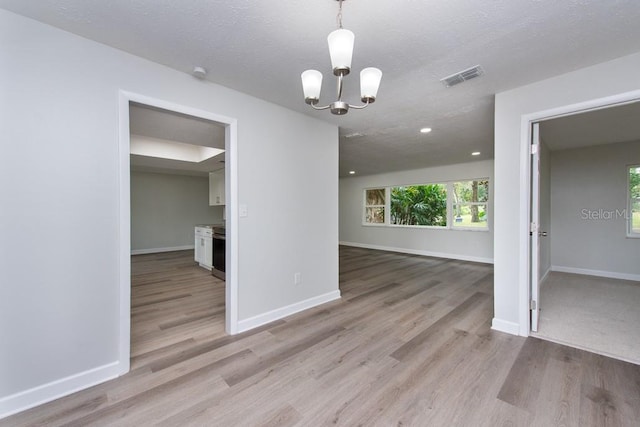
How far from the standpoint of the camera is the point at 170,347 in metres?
2.41

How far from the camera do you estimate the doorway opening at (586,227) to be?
271cm

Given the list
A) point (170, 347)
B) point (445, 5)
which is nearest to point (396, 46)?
point (445, 5)

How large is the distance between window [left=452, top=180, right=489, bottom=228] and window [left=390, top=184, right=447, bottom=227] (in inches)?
11.6

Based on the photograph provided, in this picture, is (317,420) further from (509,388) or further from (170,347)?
(170,347)

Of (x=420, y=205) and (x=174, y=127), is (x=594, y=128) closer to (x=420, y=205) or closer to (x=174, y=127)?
(x=420, y=205)

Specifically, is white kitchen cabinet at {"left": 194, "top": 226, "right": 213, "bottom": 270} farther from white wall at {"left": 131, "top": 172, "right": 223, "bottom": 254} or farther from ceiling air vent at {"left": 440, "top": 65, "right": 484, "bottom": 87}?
ceiling air vent at {"left": 440, "top": 65, "right": 484, "bottom": 87}

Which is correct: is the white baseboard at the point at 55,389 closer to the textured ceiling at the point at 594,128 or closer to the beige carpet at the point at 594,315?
the beige carpet at the point at 594,315

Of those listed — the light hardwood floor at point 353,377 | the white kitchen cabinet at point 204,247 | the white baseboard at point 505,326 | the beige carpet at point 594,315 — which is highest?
the white kitchen cabinet at point 204,247

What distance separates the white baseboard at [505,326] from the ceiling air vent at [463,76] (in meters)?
2.40

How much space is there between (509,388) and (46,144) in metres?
3.53

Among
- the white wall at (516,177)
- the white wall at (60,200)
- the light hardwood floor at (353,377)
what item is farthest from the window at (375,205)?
the white wall at (60,200)

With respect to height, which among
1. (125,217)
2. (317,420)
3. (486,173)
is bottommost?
(317,420)

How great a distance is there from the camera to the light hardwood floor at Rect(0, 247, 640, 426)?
5.27 feet

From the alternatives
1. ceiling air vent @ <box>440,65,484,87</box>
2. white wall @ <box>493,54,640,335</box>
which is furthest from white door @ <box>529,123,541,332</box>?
ceiling air vent @ <box>440,65,484,87</box>
